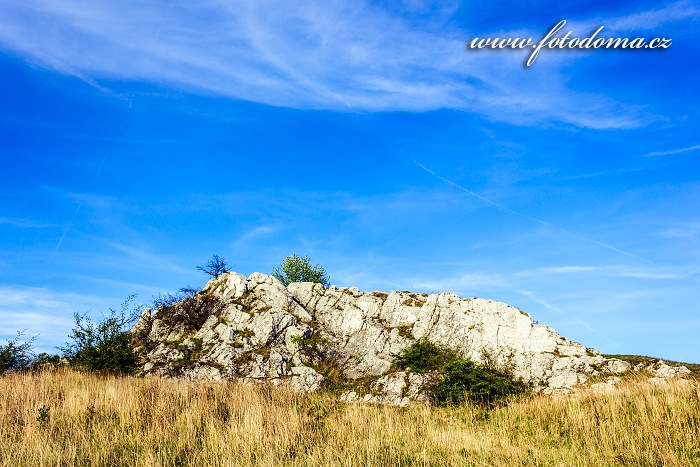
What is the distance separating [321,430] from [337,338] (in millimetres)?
29956

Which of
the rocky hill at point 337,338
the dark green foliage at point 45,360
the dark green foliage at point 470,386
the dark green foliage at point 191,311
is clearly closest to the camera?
the dark green foliage at point 470,386

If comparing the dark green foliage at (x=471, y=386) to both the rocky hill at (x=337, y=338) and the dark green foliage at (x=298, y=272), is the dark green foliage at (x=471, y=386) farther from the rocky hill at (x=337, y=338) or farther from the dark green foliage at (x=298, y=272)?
the dark green foliage at (x=298, y=272)

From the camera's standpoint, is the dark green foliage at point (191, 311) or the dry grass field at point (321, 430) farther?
the dark green foliage at point (191, 311)

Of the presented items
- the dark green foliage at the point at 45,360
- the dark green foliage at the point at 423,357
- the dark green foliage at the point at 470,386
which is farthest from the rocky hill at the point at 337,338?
the dark green foliage at the point at 470,386

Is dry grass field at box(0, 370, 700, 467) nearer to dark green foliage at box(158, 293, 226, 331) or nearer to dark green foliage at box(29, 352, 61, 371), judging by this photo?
dark green foliage at box(29, 352, 61, 371)

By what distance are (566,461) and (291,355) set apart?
102 feet

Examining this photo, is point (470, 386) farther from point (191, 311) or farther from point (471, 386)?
point (191, 311)

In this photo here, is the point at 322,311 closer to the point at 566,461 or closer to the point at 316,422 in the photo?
the point at 316,422

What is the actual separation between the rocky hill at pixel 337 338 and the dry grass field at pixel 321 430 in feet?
58.9

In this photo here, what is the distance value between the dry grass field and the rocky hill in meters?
17.9

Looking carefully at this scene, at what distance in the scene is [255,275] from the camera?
1890 inches

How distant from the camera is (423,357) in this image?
35594 mm

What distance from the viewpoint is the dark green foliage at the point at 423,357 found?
34.7 m

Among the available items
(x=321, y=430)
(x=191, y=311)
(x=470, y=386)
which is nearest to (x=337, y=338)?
(x=191, y=311)
